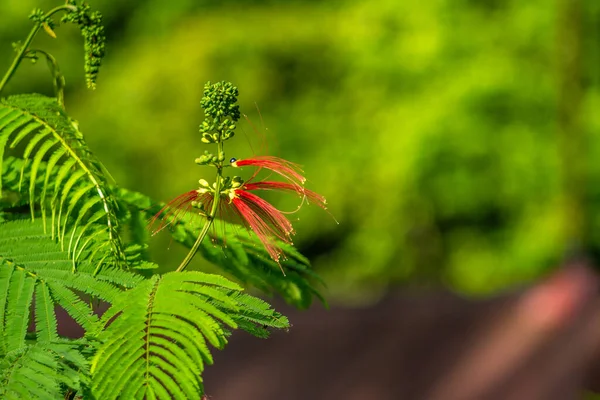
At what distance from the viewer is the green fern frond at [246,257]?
5.28 feet

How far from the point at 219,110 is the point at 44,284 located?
13.8 inches

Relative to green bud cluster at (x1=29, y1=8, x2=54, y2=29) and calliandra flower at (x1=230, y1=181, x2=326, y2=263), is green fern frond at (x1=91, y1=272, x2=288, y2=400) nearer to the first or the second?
calliandra flower at (x1=230, y1=181, x2=326, y2=263)

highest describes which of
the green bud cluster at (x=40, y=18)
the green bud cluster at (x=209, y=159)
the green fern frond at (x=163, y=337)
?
the green bud cluster at (x=40, y=18)

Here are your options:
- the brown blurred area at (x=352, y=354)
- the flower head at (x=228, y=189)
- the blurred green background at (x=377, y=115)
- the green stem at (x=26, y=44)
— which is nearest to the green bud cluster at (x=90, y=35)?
the green stem at (x=26, y=44)

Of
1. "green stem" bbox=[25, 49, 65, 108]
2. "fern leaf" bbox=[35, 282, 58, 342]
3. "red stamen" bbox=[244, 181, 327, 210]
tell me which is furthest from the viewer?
"green stem" bbox=[25, 49, 65, 108]

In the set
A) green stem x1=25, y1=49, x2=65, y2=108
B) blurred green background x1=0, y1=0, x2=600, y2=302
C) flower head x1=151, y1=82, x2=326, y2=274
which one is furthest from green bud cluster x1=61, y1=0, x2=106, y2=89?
blurred green background x1=0, y1=0, x2=600, y2=302

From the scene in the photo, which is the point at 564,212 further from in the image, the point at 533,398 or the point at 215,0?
the point at 215,0

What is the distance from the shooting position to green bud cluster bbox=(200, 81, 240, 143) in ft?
4.33

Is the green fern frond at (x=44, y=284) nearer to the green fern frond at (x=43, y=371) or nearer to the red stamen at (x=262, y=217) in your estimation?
the green fern frond at (x=43, y=371)

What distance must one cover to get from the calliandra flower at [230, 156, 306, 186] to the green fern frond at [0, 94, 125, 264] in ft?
0.66

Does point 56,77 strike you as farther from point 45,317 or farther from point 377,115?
point 377,115

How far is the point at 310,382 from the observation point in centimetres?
730

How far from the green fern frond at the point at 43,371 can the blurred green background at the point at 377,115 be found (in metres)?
9.32

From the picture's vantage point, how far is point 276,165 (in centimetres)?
147
